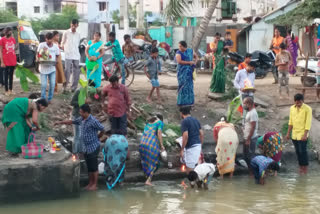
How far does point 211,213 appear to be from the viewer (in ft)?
26.0

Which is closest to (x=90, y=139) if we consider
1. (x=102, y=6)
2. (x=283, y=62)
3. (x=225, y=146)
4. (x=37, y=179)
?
(x=37, y=179)

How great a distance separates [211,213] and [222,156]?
201cm

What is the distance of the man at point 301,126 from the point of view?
10.3 metres

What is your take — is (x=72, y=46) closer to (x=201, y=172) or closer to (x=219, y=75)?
(x=219, y=75)

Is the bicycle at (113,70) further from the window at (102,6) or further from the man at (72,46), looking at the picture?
the window at (102,6)

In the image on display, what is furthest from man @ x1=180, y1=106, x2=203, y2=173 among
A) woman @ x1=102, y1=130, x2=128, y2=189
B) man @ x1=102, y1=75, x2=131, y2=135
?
man @ x1=102, y1=75, x2=131, y2=135

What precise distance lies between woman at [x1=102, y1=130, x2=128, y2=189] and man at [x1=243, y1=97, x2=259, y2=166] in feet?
Answer: 7.85

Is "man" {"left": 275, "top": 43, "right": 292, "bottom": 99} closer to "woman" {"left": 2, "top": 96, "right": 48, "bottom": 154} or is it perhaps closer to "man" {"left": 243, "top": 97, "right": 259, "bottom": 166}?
"man" {"left": 243, "top": 97, "right": 259, "bottom": 166}

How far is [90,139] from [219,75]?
5722 mm

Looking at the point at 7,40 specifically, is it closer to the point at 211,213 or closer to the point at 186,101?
the point at 186,101

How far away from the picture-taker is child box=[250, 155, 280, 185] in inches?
372

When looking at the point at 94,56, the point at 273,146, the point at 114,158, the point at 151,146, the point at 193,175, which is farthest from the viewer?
the point at 94,56

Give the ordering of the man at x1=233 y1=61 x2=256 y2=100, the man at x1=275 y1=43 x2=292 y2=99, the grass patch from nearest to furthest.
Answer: the man at x1=233 y1=61 x2=256 y2=100
the grass patch
the man at x1=275 y1=43 x2=292 y2=99

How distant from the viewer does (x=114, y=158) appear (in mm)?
9023
